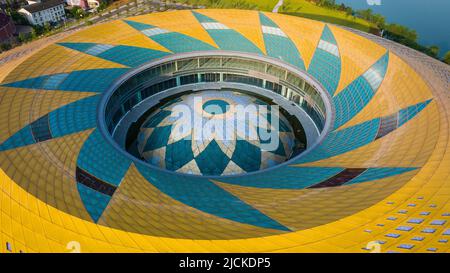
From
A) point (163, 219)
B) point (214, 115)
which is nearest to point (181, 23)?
point (214, 115)

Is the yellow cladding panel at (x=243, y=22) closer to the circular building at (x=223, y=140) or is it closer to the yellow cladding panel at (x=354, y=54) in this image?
the circular building at (x=223, y=140)

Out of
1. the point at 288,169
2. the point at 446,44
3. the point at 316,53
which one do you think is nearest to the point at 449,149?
the point at 288,169

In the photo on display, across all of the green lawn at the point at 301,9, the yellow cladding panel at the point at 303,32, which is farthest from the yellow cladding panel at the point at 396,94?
the green lawn at the point at 301,9

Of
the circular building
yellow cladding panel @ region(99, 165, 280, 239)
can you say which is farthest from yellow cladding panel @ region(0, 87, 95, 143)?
yellow cladding panel @ region(99, 165, 280, 239)

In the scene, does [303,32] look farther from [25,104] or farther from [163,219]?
[25,104]

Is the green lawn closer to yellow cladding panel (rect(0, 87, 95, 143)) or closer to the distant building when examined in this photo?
the distant building
